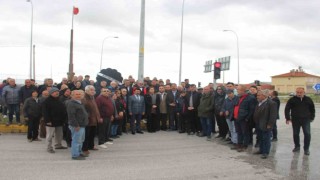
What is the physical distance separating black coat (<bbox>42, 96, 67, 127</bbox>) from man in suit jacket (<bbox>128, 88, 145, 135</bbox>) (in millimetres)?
3767

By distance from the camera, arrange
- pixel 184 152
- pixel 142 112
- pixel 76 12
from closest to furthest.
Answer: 1. pixel 184 152
2. pixel 142 112
3. pixel 76 12

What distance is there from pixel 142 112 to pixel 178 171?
18.9 feet

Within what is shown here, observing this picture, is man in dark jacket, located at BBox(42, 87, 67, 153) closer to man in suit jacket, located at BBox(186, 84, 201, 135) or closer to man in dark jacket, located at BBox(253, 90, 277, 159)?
man in dark jacket, located at BBox(253, 90, 277, 159)

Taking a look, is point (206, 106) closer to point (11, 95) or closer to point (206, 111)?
point (206, 111)

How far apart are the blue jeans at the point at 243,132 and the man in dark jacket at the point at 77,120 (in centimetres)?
438

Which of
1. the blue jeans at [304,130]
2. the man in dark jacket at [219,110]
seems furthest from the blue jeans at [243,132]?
the man in dark jacket at [219,110]

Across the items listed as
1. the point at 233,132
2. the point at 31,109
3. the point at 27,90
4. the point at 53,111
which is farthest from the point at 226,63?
the point at 53,111

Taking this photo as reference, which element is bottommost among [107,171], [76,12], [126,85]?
[107,171]

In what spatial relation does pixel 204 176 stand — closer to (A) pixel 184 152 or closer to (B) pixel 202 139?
(A) pixel 184 152

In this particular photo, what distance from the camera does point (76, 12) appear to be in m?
20.5

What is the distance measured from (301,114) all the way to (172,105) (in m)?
5.32

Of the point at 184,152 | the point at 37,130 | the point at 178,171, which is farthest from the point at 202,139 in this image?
the point at 37,130

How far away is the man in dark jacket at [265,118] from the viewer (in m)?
8.57

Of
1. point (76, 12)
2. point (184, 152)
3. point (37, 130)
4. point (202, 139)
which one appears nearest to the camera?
point (184, 152)
